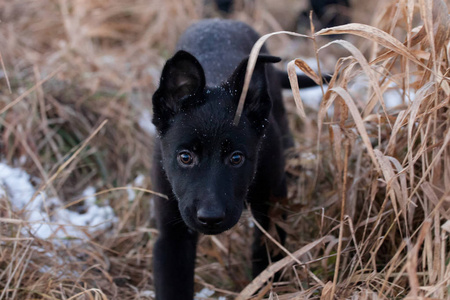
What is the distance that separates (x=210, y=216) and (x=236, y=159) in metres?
0.39

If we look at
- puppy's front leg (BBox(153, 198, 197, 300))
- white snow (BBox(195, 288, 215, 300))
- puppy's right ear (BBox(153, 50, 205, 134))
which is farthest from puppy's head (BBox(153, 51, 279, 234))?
white snow (BBox(195, 288, 215, 300))

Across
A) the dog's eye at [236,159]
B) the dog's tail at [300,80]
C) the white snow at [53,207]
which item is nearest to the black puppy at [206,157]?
the dog's eye at [236,159]

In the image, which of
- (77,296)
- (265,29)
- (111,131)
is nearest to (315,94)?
(265,29)

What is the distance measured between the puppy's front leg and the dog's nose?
0.64m

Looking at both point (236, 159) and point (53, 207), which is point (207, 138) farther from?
point (53, 207)

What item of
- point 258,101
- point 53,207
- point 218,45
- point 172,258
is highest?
point 218,45

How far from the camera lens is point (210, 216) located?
97.7 inches

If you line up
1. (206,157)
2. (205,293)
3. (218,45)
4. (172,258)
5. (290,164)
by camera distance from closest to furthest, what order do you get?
(206,157) < (172,258) < (205,293) < (218,45) < (290,164)

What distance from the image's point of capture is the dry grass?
272 cm

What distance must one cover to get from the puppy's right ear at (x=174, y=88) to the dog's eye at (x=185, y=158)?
10.9 inches

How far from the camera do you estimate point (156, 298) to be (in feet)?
10.4

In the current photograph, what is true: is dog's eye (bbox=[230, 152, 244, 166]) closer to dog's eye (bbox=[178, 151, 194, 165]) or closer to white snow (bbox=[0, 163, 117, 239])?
dog's eye (bbox=[178, 151, 194, 165])

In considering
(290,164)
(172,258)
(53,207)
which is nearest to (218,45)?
(290,164)

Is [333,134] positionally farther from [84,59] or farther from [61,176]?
[84,59]
